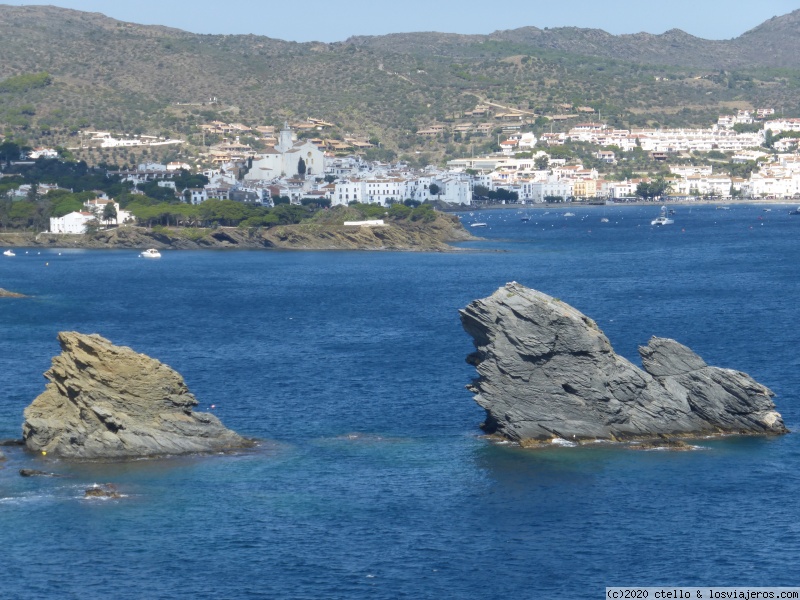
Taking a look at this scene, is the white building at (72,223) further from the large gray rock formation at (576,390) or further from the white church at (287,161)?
the large gray rock formation at (576,390)

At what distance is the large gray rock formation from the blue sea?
968 millimetres

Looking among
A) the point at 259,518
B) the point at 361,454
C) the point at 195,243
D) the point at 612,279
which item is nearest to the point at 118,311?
the point at 612,279

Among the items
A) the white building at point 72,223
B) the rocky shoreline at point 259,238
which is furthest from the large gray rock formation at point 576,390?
the white building at point 72,223

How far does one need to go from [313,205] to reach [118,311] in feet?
249

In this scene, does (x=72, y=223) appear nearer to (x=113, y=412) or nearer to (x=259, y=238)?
(x=259, y=238)

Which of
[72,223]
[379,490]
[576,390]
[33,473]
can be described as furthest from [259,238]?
[379,490]

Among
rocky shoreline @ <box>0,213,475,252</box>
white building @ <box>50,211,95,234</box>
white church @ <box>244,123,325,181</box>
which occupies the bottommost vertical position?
rocky shoreline @ <box>0,213,475,252</box>

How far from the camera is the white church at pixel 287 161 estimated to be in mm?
175375

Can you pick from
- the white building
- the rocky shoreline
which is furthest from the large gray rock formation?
the white building

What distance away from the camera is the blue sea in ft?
94.8

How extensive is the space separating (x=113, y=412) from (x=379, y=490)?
24.3 feet

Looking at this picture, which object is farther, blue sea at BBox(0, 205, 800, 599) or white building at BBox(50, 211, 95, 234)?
white building at BBox(50, 211, 95, 234)

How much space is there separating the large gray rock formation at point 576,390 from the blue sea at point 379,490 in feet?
3.17

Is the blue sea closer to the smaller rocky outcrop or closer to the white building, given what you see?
the smaller rocky outcrop
